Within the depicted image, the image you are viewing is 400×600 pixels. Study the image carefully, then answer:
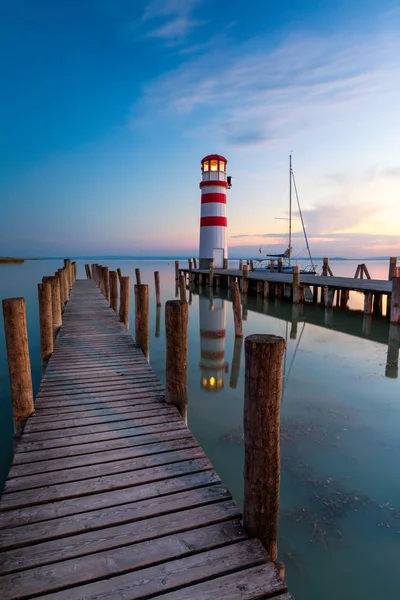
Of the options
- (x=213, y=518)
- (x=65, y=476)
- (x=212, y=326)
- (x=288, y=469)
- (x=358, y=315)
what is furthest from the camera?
(x=358, y=315)

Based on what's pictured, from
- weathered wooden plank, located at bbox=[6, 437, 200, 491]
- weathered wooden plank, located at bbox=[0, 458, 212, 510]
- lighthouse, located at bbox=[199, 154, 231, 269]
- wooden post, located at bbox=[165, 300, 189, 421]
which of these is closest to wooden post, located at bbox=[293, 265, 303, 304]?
lighthouse, located at bbox=[199, 154, 231, 269]

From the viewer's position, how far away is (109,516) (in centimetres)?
274

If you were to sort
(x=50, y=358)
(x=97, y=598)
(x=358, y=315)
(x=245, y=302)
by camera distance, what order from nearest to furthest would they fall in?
1. (x=97, y=598)
2. (x=50, y=358)
3. (x=358, y=315)
4. (x=245, y=302)

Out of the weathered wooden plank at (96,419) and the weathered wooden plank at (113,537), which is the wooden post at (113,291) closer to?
the weathered wooden plank at (96,419)

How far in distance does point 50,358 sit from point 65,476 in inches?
165

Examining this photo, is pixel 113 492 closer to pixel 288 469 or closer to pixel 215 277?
pixel 288 469

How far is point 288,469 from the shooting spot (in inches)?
188

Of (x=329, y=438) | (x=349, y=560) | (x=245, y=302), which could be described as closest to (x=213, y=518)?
(x=349, y=560)

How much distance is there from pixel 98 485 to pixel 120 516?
1.54 feet

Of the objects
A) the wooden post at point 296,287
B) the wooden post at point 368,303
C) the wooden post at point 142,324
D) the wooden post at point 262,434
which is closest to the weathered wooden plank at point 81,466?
the wooden post at point 262,434

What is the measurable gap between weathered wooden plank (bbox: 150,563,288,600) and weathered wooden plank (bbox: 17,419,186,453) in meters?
1.87

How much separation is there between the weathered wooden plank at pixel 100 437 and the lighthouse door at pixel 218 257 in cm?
2566

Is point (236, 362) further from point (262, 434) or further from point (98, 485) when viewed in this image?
point (262, 434)

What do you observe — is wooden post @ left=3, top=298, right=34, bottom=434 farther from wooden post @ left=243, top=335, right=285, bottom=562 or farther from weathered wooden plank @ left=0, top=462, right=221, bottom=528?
wooden post @ left=243, top=335, right=285, bottom=562
